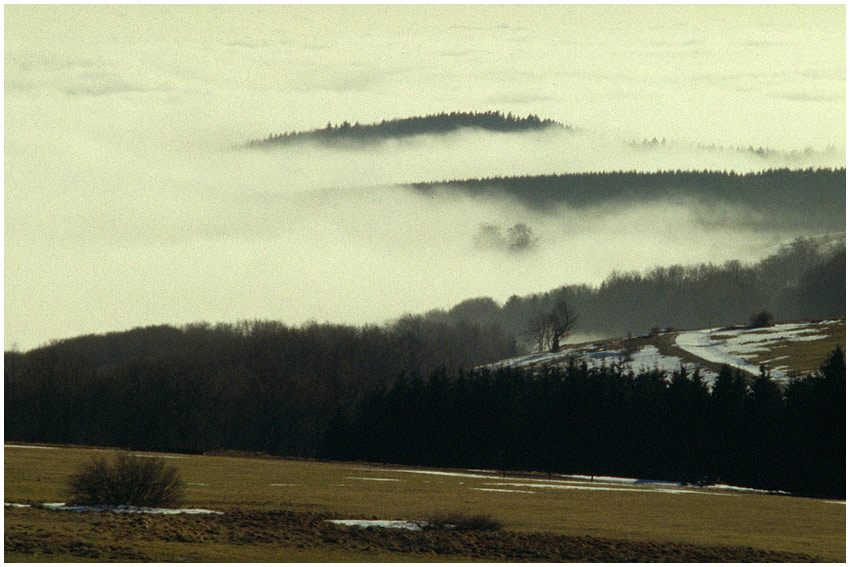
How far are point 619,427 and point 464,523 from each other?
50539 millimetres

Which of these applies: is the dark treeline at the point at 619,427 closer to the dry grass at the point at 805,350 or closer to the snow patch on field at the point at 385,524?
the snow patch on field at the point at 385,524

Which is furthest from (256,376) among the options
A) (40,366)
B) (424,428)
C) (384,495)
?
(384,495)

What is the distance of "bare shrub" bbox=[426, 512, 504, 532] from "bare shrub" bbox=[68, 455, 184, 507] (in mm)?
10334

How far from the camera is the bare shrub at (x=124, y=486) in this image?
37938 mm

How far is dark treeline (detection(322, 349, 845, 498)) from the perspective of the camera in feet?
248

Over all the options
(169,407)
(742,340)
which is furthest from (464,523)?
(742,340)

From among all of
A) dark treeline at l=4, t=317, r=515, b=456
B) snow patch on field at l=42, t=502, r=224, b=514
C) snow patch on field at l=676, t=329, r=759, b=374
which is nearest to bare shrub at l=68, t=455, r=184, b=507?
snow patch on field at l=42, t=502, r=224, b=514

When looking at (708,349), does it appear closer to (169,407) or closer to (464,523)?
(169,407)

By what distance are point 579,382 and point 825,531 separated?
47679mm

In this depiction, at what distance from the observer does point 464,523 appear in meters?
36.5

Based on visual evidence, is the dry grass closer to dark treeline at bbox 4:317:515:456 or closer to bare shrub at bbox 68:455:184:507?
dark treeline at bbox 4:317:515:456

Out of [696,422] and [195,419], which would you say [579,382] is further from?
[195,419]

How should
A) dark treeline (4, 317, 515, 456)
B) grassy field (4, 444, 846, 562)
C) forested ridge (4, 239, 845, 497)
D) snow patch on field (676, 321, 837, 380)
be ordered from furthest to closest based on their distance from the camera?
snow patch on field (676, 321, 837, 380)
dark treeline (4, 317, 515, 456)
forested ridge (4, 239, 845, 497)
grassy field (4, 444, 846, 562)

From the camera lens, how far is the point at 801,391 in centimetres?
7969
